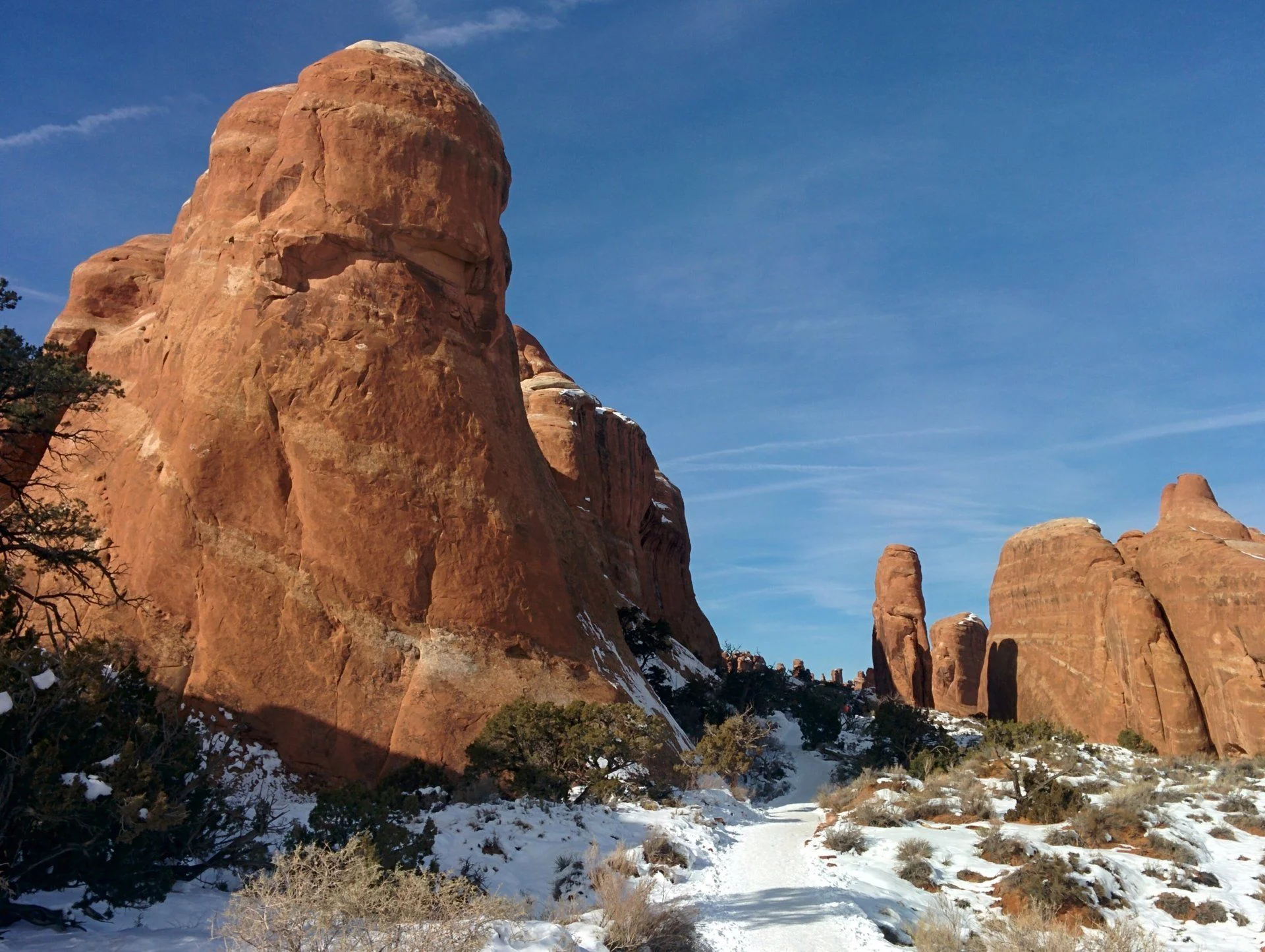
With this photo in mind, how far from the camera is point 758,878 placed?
12969 millimetres

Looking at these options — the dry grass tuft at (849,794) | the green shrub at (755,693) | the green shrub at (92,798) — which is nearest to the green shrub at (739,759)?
the dry grass tuft at (849,794)

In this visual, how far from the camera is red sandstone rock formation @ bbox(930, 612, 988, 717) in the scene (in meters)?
60.5

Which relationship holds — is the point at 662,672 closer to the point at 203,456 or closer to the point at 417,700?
the point at 417,700

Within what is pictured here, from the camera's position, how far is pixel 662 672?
1496 inches

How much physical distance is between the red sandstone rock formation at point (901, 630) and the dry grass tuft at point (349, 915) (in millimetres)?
50741

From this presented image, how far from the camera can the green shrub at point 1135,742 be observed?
32.1 metres

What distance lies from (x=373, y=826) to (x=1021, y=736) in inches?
920

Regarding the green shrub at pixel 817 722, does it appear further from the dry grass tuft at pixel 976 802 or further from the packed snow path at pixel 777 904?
the packed snow path at pixel 777 904

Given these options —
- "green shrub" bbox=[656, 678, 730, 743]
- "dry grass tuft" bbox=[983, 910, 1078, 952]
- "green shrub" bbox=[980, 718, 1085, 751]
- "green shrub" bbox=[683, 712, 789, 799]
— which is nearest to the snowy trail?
"dry grass tuft" bbox=[983, 910, 1078, 952]

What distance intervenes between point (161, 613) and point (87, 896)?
11.2 meters

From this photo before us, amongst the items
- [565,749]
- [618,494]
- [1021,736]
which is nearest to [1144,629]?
[1021,736]

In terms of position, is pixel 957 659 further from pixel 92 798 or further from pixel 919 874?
pixel 92 798

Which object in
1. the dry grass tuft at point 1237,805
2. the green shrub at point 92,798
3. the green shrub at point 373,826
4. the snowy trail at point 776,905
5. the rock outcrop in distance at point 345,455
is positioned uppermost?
the rock outcrop in distance at point 345,455

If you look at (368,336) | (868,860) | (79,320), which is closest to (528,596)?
(368,336)
